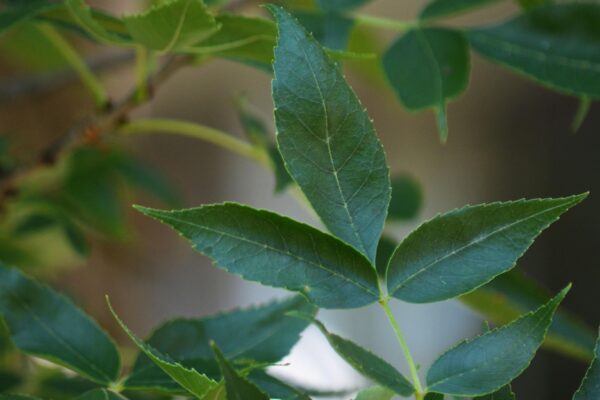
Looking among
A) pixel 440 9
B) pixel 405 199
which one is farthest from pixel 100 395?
pixel 405 199

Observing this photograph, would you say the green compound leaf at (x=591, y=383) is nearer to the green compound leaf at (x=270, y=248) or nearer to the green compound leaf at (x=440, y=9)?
the green compound leaf at (x=270, y=248)

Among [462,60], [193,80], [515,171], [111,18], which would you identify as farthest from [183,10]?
[193,80]

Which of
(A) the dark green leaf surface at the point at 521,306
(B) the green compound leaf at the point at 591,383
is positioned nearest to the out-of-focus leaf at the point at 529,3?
(A) the dark green leaf surface at the point at 521,306

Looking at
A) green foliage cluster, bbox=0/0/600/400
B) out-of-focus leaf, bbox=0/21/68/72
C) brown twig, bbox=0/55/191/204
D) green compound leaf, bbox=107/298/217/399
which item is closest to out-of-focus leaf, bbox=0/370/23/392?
green foliage cluster, bbox=0/0/600/400

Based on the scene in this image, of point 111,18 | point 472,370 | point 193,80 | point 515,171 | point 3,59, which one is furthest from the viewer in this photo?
point 193,80

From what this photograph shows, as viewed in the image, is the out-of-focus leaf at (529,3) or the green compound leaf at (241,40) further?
the out-of-focus leaf at (529,3)

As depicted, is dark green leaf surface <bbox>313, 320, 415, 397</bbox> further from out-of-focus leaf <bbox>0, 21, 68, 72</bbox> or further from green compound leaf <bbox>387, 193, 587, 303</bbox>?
out-of-focus leaf <bbox>0, 21, 68, 72</bbox>

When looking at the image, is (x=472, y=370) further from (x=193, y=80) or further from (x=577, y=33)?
(x=193, y=80)

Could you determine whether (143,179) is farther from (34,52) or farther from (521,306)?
(521,306)
